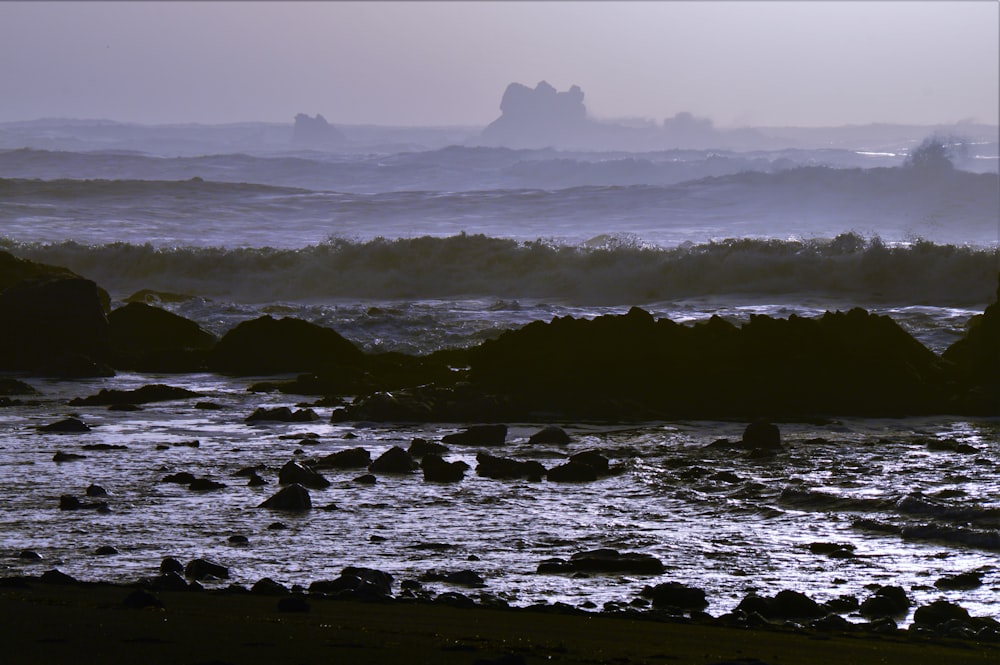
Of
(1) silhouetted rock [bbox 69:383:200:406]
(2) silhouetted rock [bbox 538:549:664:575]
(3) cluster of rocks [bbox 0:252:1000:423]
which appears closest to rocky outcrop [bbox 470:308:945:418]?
(3) cluster of rocks [bbox 0:252:1000:423]

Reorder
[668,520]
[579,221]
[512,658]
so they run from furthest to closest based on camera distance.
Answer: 1. [579,221]
2. [668,520]
3. [512,658]

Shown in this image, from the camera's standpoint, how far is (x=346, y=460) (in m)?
8.93

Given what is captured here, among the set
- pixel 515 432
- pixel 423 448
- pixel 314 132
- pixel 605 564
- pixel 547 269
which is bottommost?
pixel 515 432

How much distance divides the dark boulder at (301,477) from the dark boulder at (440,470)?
678 millimetres

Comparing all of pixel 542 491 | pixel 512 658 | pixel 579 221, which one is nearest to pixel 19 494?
pixel 542 491

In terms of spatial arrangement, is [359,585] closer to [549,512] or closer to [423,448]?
[549,512]

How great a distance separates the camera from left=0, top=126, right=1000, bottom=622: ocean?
627 cm

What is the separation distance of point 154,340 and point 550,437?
23.8 feet

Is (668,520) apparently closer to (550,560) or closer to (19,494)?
(550,560)

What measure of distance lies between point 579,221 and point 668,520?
35.3 m

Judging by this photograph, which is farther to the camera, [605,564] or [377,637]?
[605,564]

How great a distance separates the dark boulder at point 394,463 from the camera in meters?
8.63

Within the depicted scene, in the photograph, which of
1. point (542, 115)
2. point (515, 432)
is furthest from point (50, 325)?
point (542, 115)

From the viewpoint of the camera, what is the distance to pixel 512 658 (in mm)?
4238
